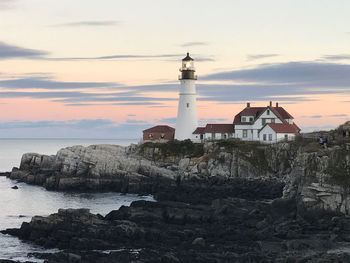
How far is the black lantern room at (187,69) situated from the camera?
77562 millimetres

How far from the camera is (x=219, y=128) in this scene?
78.3 meters

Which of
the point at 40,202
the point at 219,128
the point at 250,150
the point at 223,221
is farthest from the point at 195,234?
the point at 219,128

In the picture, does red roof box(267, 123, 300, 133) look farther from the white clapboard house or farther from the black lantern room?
the black lantern room

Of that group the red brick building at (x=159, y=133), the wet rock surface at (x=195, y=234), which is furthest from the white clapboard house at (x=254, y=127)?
the wet rock surface at (x=195, y=234)

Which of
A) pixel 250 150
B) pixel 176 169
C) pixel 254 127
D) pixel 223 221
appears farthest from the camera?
pixel 254 127

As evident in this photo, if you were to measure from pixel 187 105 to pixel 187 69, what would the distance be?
4.70 m

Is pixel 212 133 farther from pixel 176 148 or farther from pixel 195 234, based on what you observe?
pixel 195 234

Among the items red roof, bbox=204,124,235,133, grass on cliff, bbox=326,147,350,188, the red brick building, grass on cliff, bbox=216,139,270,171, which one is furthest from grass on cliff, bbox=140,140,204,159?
grass on cliff, bbox=326,147,350,188

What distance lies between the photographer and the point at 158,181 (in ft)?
202

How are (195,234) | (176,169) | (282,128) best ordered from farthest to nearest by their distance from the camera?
(282,128) → (176,169) → (195,234)

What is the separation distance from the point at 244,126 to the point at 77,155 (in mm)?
22509

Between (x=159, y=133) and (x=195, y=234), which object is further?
(x=159, y=133)

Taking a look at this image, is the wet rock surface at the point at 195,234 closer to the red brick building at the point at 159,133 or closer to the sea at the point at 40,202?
the sea at the point at 40,202

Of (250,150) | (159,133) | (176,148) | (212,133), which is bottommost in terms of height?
(250,150)
